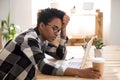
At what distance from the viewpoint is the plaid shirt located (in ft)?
4.94

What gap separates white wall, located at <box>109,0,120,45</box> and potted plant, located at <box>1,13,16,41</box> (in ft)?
6.03

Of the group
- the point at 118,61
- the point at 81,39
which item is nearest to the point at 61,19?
the point at 118,61

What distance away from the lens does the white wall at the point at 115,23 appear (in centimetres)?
483

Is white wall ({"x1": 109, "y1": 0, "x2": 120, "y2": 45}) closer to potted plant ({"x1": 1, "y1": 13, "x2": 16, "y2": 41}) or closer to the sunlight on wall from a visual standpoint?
the sunlight on wall

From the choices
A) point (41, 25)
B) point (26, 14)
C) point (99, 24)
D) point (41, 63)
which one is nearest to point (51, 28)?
point (41, 25)

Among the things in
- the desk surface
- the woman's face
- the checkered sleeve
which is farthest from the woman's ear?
the desk surface

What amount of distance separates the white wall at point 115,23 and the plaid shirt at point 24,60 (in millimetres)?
3368

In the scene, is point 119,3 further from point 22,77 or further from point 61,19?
point 22,77

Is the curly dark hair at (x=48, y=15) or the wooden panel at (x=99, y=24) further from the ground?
the curly dark hair at (x=48, y=15)

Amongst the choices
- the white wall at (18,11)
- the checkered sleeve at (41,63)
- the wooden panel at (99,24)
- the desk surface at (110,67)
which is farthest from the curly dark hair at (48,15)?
the wooden panel at (99,24)

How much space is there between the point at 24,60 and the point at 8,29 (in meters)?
3.10

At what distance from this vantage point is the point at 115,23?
4887mm

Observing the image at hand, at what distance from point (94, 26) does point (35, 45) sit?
384 cm

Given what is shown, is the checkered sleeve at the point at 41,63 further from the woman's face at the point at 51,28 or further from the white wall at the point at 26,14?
the white wall at the point at 26,14
